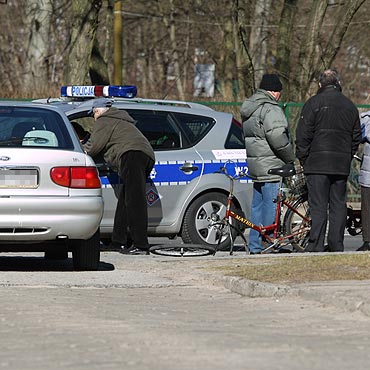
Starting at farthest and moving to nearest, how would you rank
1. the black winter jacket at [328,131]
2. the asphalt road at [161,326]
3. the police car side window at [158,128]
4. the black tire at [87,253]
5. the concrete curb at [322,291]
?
the police car side window at [158,128] < the black winter jacket at [328,131] < the black tire at [87,253] < the concrete curb at [322,291] < the asphalt road at [161,326]

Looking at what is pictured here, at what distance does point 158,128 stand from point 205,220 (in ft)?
3.62

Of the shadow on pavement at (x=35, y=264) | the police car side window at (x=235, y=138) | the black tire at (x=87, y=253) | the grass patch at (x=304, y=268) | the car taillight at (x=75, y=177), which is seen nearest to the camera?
the grass patch at (x=304, y=268)

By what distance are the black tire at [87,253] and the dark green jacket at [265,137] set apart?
234cm

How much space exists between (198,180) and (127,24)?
3432 cm

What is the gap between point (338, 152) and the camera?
1306 centimetres

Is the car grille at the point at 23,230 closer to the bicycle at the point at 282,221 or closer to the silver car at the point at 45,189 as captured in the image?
the silver car at the point at 45,189

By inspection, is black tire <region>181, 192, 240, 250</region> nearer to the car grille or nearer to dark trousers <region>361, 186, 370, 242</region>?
dark trousers <region>361, 186, 370, 242</region>

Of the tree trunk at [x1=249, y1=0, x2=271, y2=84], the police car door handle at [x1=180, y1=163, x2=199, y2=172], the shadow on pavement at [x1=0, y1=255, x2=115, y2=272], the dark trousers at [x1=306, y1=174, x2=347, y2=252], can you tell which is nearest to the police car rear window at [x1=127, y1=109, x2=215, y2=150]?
the police car door handle at [x1=180, y1=163, x2=199, y2=172]

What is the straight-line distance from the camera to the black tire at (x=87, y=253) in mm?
11609

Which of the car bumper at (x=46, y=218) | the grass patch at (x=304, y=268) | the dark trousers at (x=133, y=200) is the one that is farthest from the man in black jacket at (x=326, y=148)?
the car bumper at (x=46, y=218)

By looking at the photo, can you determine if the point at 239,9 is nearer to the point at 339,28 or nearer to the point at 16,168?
the point at 339,28

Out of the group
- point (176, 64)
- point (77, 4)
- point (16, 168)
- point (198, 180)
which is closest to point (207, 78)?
point (176, 64)

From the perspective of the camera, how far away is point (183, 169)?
45.4 ft

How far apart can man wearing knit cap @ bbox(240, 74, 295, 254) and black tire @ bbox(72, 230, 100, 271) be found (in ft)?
7.62
